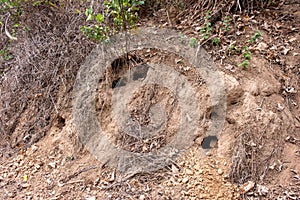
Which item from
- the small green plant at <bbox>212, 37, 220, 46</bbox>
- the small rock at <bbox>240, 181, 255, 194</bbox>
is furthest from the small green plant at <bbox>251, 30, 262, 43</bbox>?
the small rock at <bbox>240, 181, 255, 194</bbox>

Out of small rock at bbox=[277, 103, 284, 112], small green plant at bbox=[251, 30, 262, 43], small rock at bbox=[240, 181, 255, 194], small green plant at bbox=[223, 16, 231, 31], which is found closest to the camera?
small rock at bbox=[240, 181, 255, 194]

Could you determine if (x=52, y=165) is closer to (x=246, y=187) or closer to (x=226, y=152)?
→ (x=226, y=152)

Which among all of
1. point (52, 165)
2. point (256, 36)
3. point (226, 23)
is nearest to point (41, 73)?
point (52, 165)

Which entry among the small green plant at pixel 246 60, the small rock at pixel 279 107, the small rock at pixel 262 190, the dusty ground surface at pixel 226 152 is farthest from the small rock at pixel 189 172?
the small green plant at pixel 246 60

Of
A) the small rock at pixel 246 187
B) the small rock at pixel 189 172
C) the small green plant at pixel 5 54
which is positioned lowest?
the small rock at pixel 246 187

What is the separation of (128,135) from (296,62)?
Answer: 1.69 m

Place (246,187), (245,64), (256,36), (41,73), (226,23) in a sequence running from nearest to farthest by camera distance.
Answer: (246,187), (245,64), (256,36), (226,23), (41,73)

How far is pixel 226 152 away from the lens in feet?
6.90

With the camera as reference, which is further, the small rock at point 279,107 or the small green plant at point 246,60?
the small green plant at point 246,60

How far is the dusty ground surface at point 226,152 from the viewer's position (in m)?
2.03

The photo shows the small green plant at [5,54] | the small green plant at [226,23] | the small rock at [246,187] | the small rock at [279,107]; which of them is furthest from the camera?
the small green plant at [5,54]

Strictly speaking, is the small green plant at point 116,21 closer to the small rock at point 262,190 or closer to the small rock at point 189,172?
the small rock at point 189,172

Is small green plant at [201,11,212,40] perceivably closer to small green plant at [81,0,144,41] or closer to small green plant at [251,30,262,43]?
small green plant at [251,30,262,43]

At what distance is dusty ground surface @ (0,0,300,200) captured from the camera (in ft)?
6.66
